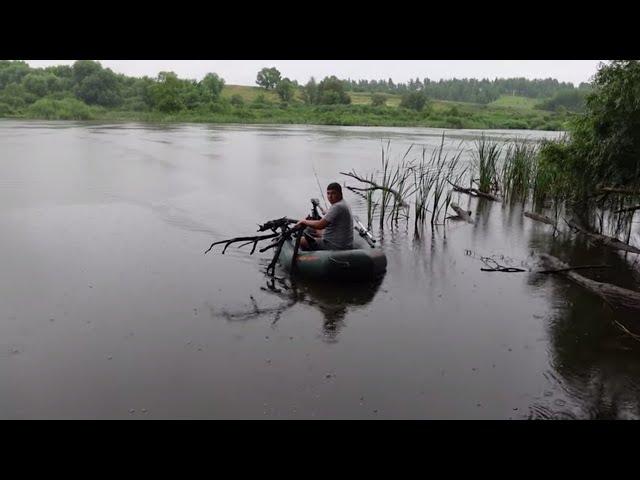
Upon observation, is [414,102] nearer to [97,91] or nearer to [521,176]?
[97,91]

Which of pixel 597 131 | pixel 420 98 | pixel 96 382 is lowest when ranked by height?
pixel 96 382

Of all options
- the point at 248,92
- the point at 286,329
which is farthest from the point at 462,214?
the point at 248,92

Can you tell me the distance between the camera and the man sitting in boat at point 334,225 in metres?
7.84

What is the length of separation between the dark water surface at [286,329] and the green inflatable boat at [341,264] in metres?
0.20

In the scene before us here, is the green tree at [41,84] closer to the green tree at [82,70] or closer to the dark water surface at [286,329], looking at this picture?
the green tree at [82,70]

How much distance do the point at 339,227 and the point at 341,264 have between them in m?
0.58

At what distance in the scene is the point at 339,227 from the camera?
801 cm

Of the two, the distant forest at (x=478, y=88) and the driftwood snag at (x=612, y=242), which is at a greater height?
the distant forest at (x=478, y=88)

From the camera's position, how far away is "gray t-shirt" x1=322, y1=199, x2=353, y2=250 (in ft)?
25.7

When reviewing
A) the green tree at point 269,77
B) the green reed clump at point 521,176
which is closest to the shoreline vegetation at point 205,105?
the green tree at point 269,77
